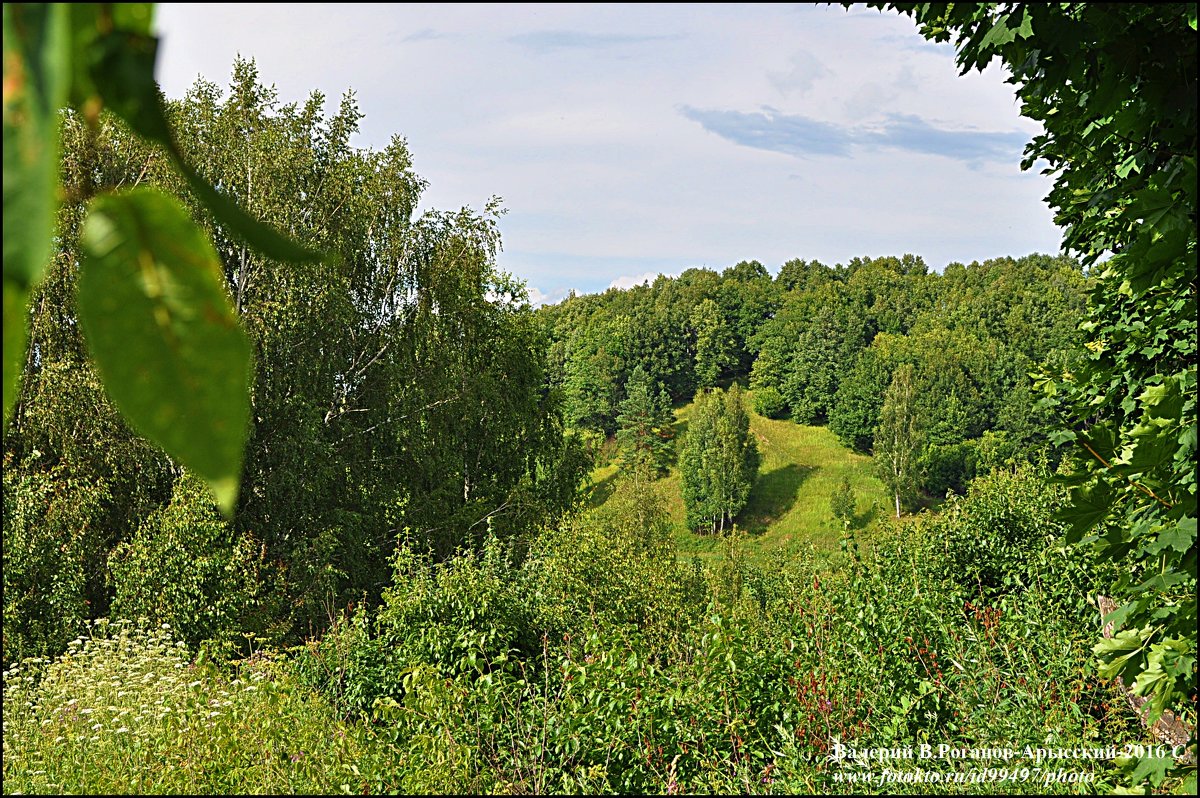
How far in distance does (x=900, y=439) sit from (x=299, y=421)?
1475 inches

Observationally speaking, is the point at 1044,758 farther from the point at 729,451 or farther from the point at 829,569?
the point at 729,451

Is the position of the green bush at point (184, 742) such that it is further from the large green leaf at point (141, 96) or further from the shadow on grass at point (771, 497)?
the shadow on grass at point (771, 497)

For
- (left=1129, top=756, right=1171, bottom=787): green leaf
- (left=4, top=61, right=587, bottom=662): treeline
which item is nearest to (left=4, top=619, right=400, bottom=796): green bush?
(left=1129, top=756, right=1171, bottom=787): green leaf

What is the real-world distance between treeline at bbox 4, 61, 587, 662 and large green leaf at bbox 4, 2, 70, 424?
8135mm

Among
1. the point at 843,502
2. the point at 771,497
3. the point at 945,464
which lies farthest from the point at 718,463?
the point at 945,464

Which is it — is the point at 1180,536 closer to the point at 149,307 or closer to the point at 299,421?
the point at 149,307

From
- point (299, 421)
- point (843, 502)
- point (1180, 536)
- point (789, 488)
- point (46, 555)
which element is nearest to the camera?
point (1180, 536)

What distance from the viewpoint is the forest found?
1.02 feet

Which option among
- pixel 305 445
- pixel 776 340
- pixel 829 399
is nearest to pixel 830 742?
pixel 305 445

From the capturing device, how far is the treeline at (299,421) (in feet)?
31.9

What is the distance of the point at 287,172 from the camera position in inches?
484

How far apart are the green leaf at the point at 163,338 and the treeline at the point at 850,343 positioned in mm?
43264

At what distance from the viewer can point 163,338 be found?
0.30m

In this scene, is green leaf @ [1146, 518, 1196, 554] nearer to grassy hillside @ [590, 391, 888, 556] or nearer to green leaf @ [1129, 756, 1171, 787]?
green leaf @ [1129, 756, 1171, 787]
